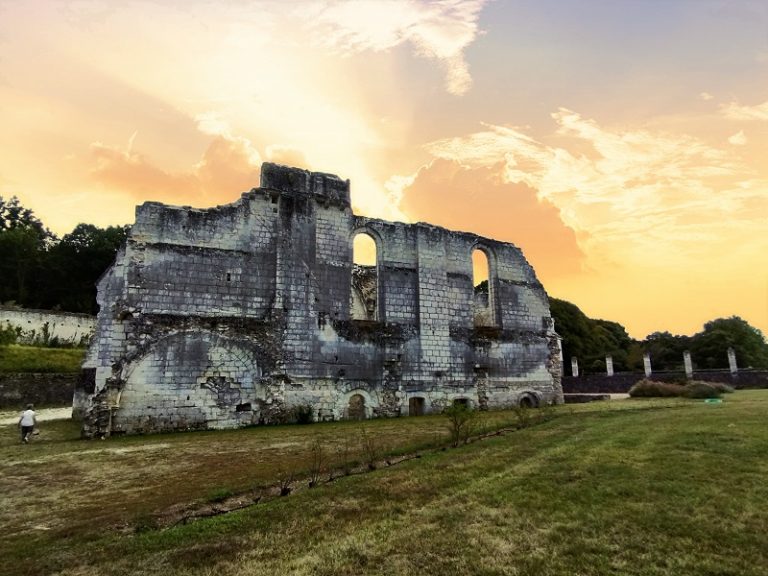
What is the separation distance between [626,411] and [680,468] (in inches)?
369

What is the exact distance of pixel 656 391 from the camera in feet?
71.9

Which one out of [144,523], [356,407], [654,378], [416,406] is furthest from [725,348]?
[144,523]

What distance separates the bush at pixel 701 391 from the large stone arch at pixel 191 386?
17890 mm

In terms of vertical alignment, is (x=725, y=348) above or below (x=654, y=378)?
above

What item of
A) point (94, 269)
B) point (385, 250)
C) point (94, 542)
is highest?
point (94, 269)

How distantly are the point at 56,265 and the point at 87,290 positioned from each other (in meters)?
3.31

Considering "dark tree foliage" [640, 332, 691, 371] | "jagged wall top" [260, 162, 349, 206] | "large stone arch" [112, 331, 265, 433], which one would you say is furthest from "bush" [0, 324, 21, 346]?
"dark tree foliage" [640, 332, 691, 371]

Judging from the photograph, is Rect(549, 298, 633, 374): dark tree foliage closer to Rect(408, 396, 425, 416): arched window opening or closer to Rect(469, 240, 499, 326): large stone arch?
Rect(469, 240, 499, 326): large stone arch

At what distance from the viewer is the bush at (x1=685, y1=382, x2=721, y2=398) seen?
1991cm

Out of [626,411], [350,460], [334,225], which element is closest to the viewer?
[350,460]

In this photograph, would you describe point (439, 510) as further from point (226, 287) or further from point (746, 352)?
point (746, 352)

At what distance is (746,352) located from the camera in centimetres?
4594

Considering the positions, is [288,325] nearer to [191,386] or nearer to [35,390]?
[191,386]

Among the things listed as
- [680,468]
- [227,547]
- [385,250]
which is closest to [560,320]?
[385,250]
